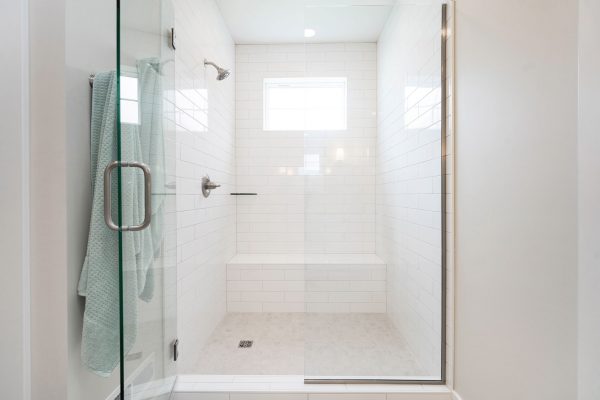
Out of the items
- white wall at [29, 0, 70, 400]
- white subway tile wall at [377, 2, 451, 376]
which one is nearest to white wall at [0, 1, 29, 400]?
white wall at [29, 0, 70, 400]

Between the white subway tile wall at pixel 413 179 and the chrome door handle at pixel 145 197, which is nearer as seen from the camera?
the chrome door handle at pixel 145 197

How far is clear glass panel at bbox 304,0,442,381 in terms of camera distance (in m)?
1.65

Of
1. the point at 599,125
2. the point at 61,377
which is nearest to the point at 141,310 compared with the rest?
the point at 61,377

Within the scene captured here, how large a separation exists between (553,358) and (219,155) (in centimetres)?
225

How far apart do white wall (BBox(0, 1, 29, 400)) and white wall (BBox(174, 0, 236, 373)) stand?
2.19 ft

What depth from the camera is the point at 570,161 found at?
0.80 meters

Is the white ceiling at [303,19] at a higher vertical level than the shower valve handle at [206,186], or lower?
higher

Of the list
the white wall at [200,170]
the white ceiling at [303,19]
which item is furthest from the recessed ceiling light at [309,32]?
the white wall at [200,170]

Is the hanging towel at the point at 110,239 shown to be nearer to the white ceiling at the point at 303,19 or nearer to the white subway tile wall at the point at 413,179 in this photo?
the white ceiling at the point at 303,19

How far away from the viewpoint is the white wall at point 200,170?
1684 mm

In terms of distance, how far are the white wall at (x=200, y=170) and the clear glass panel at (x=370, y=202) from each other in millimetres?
685

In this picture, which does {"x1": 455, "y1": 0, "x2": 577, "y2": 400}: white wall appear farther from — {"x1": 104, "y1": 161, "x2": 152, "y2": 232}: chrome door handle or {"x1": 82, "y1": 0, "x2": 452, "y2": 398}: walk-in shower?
{"x1": 104, "y1": 161, "x2": 152, "y2": 232}: chrome door handle

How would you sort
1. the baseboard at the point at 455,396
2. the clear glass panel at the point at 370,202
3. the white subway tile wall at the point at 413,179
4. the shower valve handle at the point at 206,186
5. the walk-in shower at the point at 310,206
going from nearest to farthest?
the walk-in shower at the point at 310,206 → the baseboard at the point at 455,396 → the white subway tile wall at the point at 413,179 → the clear glass panel at the point at 370,202 → the shower valve handle at the point at 206,186

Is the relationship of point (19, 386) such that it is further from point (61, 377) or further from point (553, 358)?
point (553, 358)
